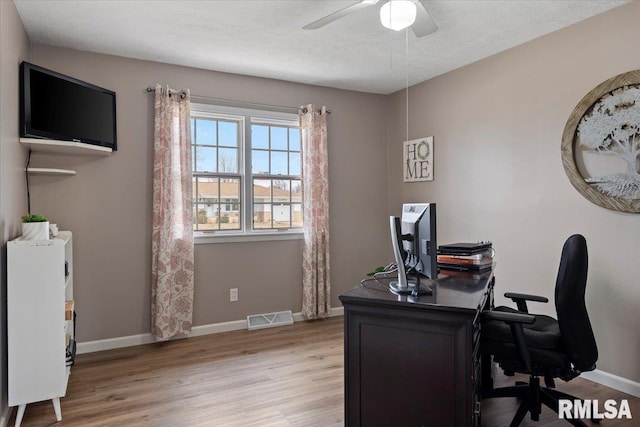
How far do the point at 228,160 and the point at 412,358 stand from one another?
3.05 metres

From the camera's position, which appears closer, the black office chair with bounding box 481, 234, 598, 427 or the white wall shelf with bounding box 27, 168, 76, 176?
the black office chair with bounding box 481, 234, 598, 427

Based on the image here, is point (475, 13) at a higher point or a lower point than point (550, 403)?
higher

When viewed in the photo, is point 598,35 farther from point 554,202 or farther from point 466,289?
point 466,289

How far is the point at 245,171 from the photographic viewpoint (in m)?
4.27

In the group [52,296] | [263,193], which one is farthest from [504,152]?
[52,296]

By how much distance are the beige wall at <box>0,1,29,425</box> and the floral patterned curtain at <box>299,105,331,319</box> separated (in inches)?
100

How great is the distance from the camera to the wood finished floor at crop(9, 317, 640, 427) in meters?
2.45

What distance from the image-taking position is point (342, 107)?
4.78 metres

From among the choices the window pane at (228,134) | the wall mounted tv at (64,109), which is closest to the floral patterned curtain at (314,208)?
the window pane at (228,134)

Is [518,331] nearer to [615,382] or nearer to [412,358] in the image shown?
[412,358]

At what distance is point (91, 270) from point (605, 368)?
165 inches

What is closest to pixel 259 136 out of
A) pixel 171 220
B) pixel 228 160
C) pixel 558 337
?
pixel 228 160

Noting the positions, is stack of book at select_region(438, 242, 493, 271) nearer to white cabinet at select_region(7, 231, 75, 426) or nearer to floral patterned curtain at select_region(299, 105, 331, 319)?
floral patterned curtain at select_region(299, 105, 331, 319)

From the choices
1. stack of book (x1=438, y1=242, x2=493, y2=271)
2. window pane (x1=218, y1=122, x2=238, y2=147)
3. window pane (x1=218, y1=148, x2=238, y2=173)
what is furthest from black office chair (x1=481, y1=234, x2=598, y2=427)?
window pane (x1=218, y1=122, x2=238, y2=147)
